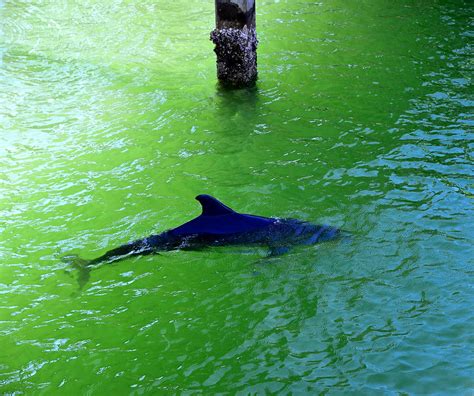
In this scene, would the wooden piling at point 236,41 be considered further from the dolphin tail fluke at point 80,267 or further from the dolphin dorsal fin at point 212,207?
the dolphin tail fluke at point 80,267

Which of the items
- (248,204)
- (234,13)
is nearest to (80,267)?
(248,204)

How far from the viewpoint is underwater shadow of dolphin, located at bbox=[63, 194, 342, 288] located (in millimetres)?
5719

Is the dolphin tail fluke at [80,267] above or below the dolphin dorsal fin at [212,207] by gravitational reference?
below

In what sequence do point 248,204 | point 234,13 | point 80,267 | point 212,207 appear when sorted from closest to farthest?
point 212,207 < point 80,267 < point 248,204 < point 234,13

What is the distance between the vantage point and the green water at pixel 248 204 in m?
4.75

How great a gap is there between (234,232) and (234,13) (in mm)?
4982

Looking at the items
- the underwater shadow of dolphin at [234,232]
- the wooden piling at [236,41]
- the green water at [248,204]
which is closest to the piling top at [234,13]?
the wooden piling at [236,41]

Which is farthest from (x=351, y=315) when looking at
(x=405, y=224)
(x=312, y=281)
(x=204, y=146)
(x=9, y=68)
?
(x=9, y=68)

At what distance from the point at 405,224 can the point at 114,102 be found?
5397mm

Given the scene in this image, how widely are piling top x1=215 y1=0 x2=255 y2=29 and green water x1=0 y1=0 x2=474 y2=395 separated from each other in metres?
1.05

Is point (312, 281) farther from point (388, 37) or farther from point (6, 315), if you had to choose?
point (388, 37)

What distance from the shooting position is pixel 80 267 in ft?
19.6

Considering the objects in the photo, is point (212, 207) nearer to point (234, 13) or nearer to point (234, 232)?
point (234, 232)

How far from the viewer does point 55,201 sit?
724 centimetres
